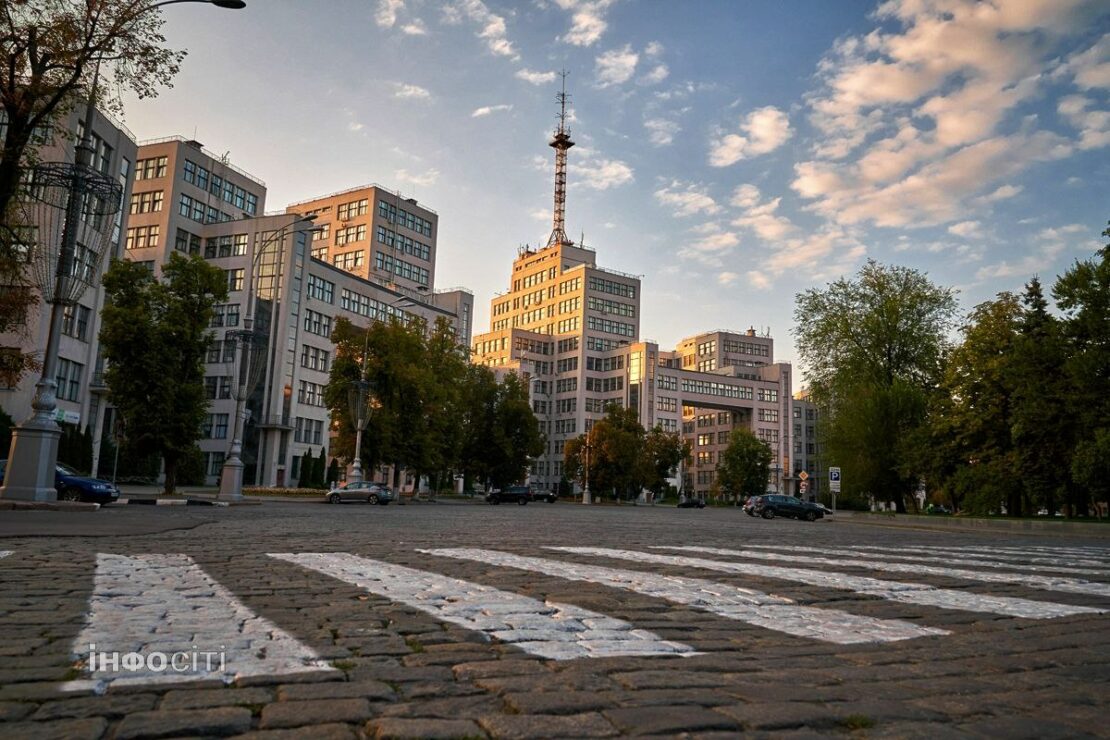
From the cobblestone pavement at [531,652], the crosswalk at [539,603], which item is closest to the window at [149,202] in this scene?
the crosswalk at [539,603]

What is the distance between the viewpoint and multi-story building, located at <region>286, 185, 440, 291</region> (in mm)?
99875

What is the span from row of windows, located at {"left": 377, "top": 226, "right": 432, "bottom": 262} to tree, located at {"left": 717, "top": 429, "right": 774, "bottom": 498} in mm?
47445

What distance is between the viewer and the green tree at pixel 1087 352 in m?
32.1

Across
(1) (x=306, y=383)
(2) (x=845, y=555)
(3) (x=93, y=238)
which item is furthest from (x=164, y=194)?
(2) (x=845, y=555)

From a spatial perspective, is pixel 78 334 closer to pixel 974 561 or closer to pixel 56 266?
pixel 56 266

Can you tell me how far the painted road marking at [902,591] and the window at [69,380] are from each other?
4655 cm

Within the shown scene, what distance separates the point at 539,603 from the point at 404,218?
102562 mm

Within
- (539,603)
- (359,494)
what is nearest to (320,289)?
(359,494)

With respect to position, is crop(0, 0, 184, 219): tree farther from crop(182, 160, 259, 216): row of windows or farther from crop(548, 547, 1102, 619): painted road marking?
crop(182, 160, 259, 216): row of windows

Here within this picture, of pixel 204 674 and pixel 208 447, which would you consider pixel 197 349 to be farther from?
pixel 208 447

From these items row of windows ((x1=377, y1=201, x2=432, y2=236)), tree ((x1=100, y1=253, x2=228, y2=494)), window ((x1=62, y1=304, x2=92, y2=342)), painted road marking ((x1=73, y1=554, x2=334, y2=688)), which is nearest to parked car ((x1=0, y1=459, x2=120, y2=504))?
tree ((x1=100, y1=253, x2=228, y2=494))

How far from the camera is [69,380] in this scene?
47312 mm

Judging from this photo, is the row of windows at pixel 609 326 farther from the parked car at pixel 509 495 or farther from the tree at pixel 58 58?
the tree at pixel 58 58

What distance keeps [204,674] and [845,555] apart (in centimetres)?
1019
